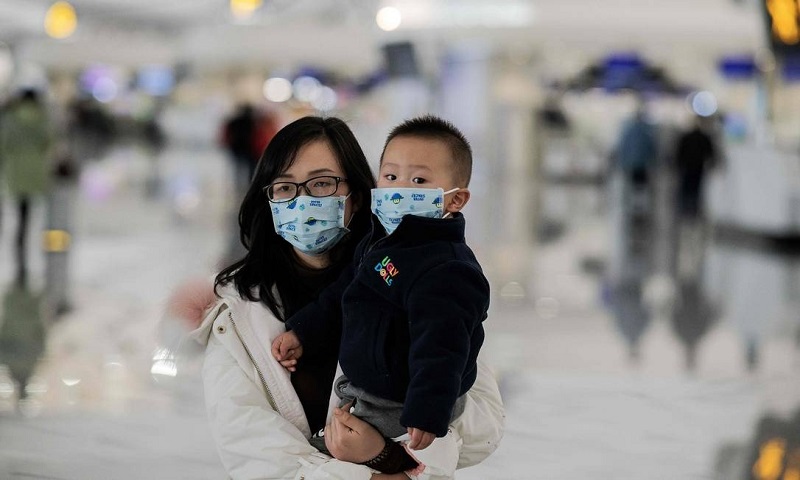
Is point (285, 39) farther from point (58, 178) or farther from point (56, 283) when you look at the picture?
point (56, 283)

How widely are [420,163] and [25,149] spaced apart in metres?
9.28

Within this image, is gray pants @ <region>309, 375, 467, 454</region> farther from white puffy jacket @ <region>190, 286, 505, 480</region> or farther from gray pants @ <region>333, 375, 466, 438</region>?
white puffy jacket @ <region>190, 286, 505, 480</region>

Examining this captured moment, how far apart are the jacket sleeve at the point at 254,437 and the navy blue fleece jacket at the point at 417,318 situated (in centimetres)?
25

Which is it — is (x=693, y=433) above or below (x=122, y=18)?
below

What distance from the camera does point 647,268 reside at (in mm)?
11695

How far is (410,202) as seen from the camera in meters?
2.60

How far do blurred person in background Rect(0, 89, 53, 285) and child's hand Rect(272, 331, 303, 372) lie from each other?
8738 mm

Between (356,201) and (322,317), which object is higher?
(356,201)

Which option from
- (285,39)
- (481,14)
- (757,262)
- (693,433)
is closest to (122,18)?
(285,39)

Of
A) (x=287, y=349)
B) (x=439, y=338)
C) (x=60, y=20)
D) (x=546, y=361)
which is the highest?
(x=60, y=20)

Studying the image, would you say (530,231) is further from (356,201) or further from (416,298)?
(416,298)

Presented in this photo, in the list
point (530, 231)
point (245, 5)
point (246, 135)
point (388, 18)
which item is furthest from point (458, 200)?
point (388, 18)

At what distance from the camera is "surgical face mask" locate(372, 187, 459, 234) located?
102 inches

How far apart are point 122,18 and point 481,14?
2244 cm
